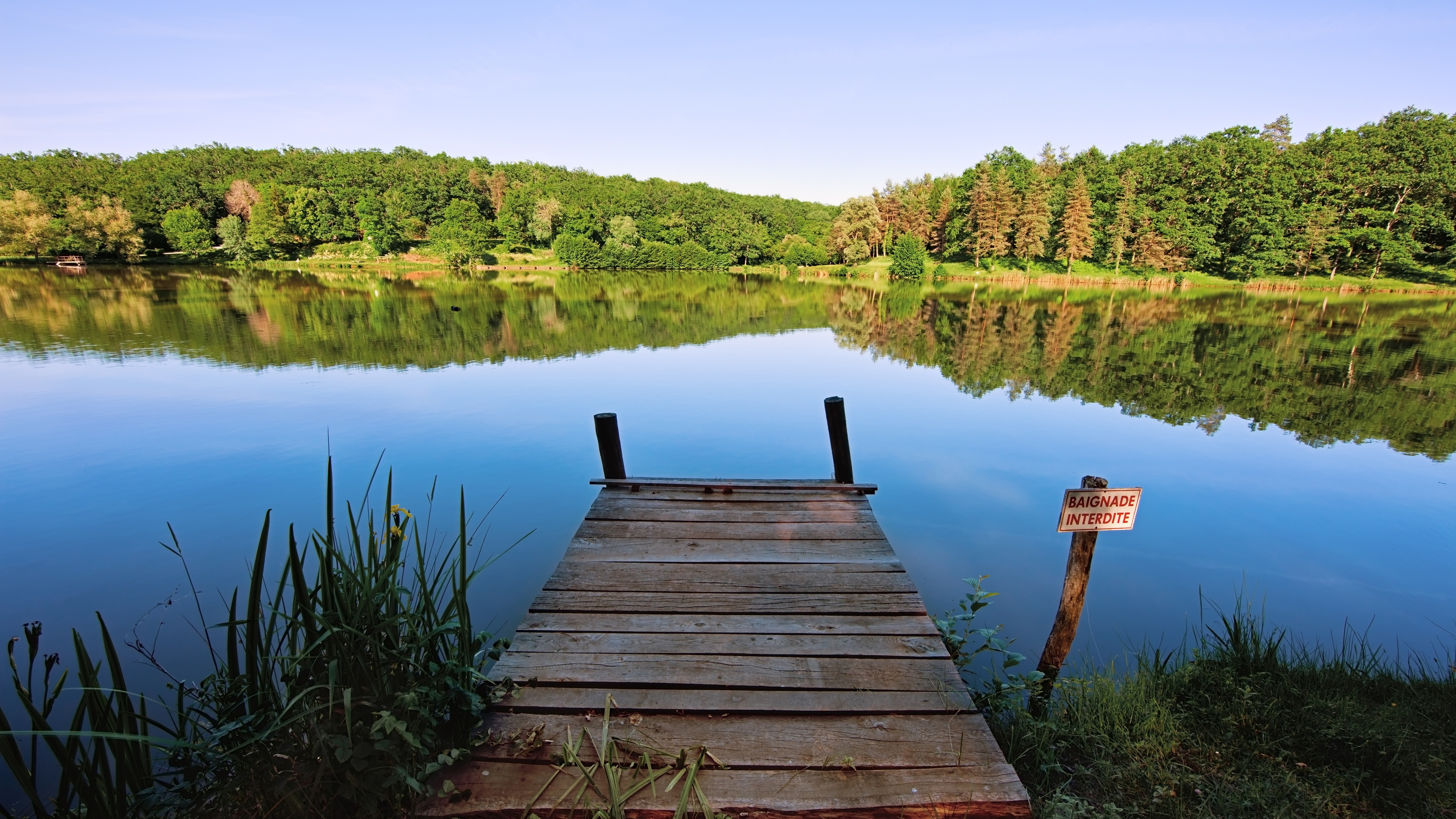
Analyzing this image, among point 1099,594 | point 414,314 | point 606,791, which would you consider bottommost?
point 1099,594

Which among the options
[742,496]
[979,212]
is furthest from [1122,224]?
[742,496]

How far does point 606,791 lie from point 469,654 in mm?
1099

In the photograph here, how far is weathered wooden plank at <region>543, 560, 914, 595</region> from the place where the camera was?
369 centimetres

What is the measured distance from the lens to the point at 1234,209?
1661 inches

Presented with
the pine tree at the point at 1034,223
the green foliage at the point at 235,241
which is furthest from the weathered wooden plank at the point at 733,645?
the green foliage at the point at 235,241

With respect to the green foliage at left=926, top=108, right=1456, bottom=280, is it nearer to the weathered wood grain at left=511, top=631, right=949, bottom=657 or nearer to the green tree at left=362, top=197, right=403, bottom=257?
the weathered wood grain at left=511, top=631, right=949, bottom=657

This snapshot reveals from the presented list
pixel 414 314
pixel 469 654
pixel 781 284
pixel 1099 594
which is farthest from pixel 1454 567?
pixel 781 284

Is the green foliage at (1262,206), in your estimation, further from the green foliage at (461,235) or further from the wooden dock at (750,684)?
the wooden dock at (750,684)

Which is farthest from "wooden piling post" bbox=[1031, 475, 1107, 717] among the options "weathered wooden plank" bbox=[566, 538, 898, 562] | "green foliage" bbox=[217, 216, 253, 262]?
"green foliage" bbox=[217, 216, 253, 262]

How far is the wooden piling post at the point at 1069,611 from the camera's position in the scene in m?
3.27

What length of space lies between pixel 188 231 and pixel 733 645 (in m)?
72.7

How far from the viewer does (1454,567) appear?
540 centimetres

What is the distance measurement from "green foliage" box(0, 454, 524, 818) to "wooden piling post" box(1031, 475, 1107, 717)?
277 centimetres

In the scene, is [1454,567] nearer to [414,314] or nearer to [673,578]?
[673,578]
